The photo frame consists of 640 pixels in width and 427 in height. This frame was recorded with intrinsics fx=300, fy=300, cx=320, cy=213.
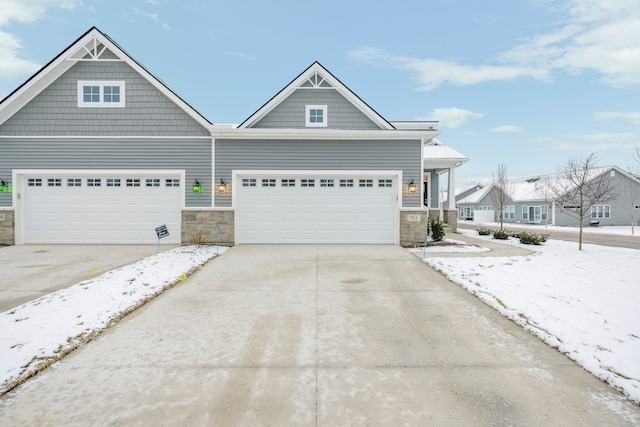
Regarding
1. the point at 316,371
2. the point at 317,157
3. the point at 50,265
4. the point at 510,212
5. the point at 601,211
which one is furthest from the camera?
the point at 510,212

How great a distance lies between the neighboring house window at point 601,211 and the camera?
28188 millimetres

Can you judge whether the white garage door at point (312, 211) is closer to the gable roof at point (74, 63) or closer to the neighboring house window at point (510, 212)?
the gable roof at point (74, 63)

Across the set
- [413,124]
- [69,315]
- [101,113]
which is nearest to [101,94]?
[101,113]

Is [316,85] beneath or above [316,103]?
above

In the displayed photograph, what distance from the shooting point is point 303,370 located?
10.6ft

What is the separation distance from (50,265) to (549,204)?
36.6m

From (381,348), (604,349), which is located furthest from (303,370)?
(604,349)

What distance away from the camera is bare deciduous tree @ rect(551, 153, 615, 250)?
42.9ft

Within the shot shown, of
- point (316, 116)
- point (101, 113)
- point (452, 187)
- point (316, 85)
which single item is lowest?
point (452, 187)

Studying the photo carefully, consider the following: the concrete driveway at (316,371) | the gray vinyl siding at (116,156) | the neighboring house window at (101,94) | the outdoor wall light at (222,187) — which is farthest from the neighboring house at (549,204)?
the neighboring house window at (101,94)

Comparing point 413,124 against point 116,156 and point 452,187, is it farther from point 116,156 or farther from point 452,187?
point 116,156

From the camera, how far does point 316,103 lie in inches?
516

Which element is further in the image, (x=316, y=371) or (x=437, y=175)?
(x=437, y=175)

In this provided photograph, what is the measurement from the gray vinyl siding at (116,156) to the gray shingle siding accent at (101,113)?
0.31m
